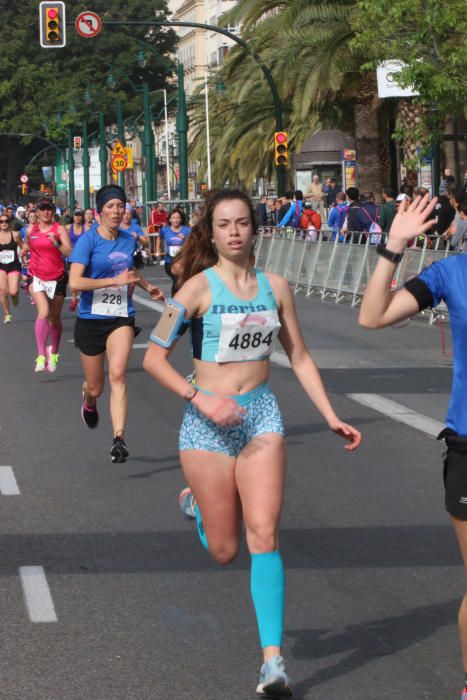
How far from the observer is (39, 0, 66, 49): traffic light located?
3419cm

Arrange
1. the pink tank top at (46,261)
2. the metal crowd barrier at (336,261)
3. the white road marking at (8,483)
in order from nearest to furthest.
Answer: the white road marking at (8,483) → the pink tank top at (46,261) → the metal crowd barrier at (336,261)

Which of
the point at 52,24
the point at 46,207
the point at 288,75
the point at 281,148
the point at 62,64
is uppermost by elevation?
the point at 62,64

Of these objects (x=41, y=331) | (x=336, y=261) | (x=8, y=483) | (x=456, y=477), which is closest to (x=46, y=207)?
(x=41, y=331)

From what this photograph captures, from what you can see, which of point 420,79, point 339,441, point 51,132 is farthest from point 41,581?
point 51,132

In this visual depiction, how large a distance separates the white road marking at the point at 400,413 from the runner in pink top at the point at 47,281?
10.9 ft

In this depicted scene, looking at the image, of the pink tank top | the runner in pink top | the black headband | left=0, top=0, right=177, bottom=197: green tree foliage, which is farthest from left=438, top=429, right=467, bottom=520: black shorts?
left=0, top=0, right=177, bottom=197: green tree foliage

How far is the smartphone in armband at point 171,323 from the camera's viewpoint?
17.9 feet

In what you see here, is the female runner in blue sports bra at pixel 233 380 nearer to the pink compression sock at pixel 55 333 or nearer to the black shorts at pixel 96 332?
the black shorts at pixel 96 332

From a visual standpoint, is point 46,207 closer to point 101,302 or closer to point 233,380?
point 101,302

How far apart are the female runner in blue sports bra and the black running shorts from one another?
70 cm

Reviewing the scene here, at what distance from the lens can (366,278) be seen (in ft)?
80.3

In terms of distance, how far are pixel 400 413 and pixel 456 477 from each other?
7920mm

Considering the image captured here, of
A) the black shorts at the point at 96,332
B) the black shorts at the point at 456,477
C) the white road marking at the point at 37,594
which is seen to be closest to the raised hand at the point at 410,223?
the black shorts at the point at 456,477

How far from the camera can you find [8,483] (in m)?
9.56
